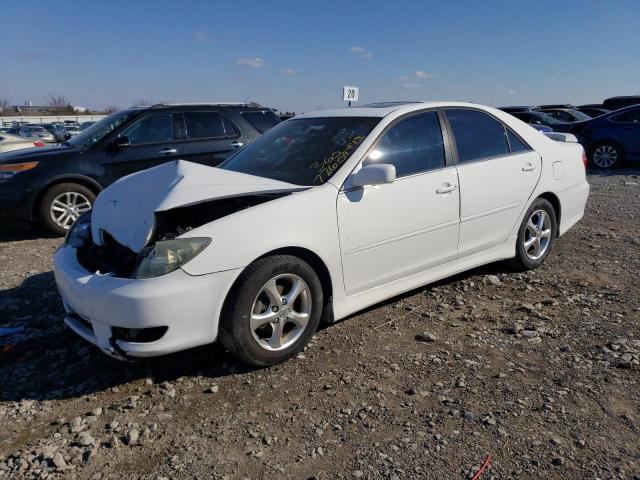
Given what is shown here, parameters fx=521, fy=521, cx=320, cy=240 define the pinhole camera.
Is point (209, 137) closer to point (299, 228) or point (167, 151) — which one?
point (167, 151)

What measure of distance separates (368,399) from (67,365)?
1.94 m

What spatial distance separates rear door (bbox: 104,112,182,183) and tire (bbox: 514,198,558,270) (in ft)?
15.1

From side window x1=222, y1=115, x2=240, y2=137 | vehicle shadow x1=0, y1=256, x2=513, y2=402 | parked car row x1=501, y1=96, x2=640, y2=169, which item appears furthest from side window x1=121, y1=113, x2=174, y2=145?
parked car row x1=501, y1=96, x2=640, y2=169

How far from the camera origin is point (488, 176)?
168 inches

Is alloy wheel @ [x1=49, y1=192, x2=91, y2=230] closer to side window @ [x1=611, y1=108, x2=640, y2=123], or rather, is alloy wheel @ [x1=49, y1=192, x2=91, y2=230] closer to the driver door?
the driver door

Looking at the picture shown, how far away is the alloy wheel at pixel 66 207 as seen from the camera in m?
6.55

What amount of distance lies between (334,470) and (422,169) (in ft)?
7.59

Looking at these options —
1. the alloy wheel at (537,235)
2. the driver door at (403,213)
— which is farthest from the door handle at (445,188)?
the alloy wheel at (537,235)

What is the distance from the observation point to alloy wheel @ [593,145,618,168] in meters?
12.2

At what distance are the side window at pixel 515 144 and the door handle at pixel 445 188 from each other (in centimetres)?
97

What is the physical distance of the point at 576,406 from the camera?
2.73m

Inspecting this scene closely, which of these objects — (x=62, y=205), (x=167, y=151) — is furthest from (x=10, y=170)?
(x=167, y=151)

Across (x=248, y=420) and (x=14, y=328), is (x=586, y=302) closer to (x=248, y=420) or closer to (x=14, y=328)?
(x=248, y=420)

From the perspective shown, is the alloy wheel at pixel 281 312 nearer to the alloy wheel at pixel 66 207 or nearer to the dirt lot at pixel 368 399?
the dirt lot at pixel 368 399
